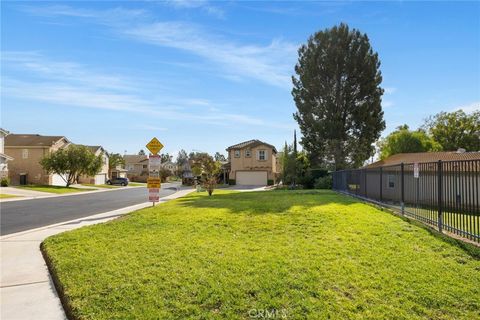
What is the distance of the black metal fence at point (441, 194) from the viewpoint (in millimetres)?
6953

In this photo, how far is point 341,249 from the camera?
6375mm

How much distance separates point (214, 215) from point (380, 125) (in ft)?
109

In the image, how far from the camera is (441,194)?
7.93 m

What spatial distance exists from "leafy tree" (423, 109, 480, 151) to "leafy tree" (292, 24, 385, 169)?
71.9 feet

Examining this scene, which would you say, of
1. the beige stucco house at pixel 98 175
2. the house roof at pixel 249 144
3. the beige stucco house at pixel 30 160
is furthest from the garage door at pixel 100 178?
the house roof at pixel 249 144

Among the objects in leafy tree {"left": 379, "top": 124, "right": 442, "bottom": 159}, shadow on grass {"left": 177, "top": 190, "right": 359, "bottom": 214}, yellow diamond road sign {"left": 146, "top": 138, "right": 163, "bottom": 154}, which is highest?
leafy tree {"left": 379, "top": 124, "right": 442, "bottom": 159}

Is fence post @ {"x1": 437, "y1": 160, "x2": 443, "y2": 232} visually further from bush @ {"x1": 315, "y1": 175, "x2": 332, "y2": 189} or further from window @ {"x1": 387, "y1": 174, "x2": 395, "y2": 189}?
bush @ {"x1": 315, "y1": 175, "x2": 332, "y2": 189}

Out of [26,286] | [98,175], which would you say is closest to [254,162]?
[98,175]

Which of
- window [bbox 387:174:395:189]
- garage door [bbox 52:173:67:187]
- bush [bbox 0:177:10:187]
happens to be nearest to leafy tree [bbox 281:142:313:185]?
window [bbox 387:174:395:189]

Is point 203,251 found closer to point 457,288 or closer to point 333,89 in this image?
point 457,288

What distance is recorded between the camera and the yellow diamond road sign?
49.7ft

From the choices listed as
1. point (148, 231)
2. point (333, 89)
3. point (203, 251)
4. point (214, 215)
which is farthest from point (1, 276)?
point (333, 89)

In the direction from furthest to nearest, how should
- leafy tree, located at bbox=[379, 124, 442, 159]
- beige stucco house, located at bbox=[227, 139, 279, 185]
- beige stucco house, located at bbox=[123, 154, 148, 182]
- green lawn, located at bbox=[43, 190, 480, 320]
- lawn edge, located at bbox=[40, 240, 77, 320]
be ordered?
beige stucco house, located at bbox=[123, 154, 148, 182] → beige stucco house, located at bbox=[227, 139, 279, 185] → leafy tree, located at bbox=[379, 124, 442, 159] → lawn edge, located at bbox=[40, 240, 77, 320] → green lawn, located at bbox=[43, 190, 480, 320]

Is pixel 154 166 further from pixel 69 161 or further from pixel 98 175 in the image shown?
pixel 98 175
